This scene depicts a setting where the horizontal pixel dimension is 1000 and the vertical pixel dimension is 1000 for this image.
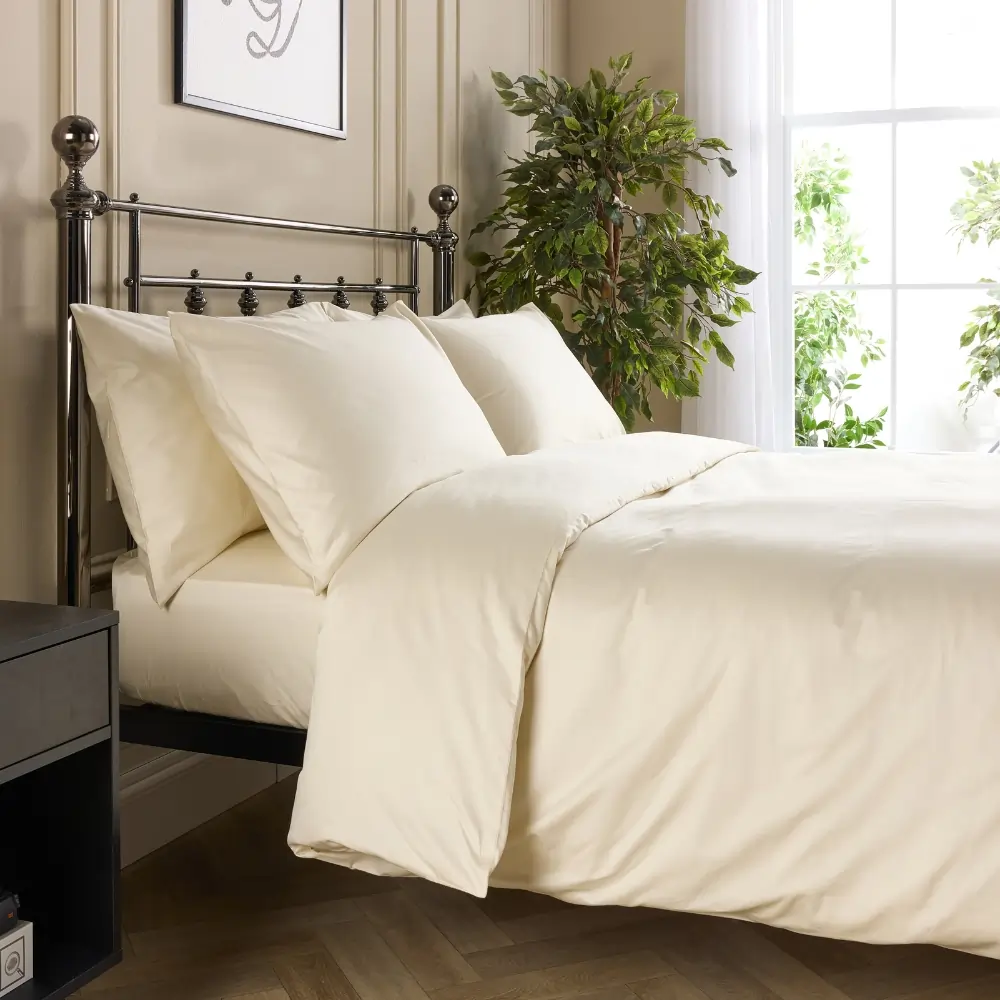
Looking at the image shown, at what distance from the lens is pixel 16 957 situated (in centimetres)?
165

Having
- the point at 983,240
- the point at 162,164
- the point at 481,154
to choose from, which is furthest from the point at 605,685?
the point at 983,240

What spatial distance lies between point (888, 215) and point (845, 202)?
0.16m

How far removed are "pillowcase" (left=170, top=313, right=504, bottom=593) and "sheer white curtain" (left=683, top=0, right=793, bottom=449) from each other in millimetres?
2383

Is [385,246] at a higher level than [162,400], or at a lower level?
higher

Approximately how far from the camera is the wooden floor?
189 centimetres

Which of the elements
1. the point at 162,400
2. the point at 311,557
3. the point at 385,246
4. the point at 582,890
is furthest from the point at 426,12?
the point at 582,890

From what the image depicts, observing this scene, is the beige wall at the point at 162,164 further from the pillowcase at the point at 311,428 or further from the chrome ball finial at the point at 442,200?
the pillowcase at the point at 311,428

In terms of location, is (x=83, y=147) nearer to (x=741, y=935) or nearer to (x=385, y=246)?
(x=385, y=246)

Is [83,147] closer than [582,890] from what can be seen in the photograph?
No

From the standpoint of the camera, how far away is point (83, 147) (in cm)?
209

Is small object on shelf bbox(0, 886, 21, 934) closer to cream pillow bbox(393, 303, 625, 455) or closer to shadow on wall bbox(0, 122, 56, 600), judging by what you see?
shadow on wall bbox(0, 122, 56, 600)

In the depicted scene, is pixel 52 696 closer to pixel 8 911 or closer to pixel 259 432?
pixel 8 911

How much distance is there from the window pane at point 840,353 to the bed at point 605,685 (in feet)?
8.30

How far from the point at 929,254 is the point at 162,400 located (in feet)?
10.7
